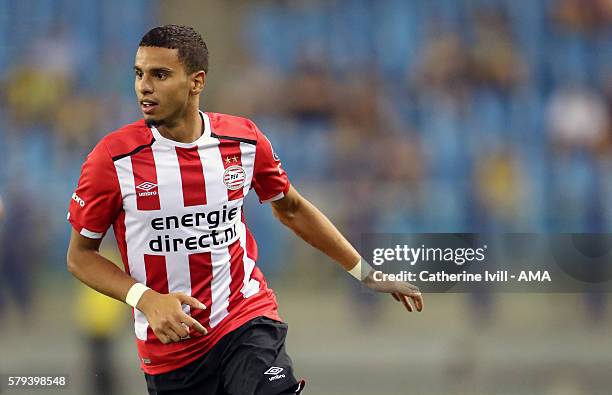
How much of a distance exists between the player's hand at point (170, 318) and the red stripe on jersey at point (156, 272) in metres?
0.39

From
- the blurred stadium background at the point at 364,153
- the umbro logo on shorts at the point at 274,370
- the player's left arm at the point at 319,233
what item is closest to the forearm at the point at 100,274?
the umbro logo on shorts at the point at 274,370

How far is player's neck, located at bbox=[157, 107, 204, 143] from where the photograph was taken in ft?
11.3

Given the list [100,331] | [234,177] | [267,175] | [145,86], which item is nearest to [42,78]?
[100,331]

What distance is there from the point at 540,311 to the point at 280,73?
3410 millimetres

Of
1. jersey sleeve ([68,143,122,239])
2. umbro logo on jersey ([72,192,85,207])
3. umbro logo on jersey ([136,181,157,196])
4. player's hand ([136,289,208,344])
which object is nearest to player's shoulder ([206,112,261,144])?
umbro logo on jersey ([136,181,157,196])

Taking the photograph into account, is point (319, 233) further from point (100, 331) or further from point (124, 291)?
point (100, 331)

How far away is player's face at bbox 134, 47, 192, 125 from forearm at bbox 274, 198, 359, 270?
27.7 inches

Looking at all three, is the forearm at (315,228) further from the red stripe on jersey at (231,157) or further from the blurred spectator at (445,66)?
the blurred spectator at (445,66)

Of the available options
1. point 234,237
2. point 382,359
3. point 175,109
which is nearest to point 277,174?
point 234,237

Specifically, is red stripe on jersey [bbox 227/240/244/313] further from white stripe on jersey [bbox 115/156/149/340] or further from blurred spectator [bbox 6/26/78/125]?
blurred spectator [bbox 6/26/78/125]

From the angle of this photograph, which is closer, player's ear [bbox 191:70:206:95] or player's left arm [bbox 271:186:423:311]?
player's ear [bbox 191:70:206:95]

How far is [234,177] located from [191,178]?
175 mm

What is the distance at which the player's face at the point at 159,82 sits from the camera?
3.27 m

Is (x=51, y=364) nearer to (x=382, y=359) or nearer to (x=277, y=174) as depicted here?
(x=382, y=359)
